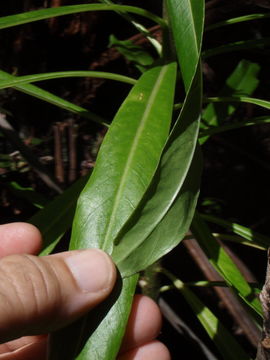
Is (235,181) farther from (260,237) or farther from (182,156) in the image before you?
(182,156)

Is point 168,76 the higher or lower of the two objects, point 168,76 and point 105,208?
the higher

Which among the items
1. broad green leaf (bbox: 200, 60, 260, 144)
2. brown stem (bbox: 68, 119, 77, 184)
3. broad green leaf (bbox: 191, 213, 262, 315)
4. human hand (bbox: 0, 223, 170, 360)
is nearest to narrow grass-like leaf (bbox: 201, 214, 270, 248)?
broad green leaf (bbox: 191, 213, 262, 315)

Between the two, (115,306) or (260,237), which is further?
(260,237)

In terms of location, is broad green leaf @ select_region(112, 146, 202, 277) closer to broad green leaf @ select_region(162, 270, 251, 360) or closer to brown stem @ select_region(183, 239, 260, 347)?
broad green leaf @ select_region(162, 270, 251, 360)

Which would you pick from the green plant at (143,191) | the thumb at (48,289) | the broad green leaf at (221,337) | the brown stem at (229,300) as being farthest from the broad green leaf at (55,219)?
the brown stem at (229,300)

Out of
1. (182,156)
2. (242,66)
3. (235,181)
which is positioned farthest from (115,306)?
(235,181)

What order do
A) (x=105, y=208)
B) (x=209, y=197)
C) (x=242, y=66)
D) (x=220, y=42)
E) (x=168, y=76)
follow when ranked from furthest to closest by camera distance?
1. (x=209, y=197)
2. (x=220, y=42)
3. (x=242, y=66)
4. (x=168, y=76)
5. (x=105, y=208)

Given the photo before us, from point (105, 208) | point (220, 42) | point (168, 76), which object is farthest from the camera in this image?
point (220, 42)
